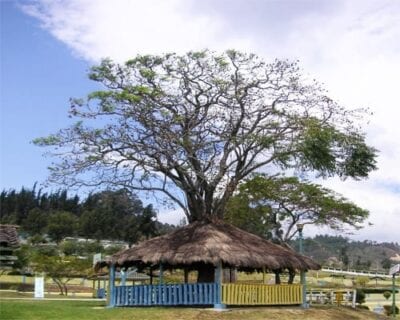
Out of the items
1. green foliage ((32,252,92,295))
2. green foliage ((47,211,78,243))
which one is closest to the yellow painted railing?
green foliage ((32,252,92,295))

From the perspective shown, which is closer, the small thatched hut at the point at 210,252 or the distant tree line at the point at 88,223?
the small thatched hut at the point at 210,252

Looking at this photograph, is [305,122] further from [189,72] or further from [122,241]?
[122,241]

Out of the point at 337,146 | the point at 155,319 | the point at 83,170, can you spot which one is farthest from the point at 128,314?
the point at 337,146

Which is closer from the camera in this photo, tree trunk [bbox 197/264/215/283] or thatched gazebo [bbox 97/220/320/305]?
thatched gazebo [bbox 97/220/320/305]

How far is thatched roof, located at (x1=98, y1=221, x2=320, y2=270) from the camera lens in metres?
23.1

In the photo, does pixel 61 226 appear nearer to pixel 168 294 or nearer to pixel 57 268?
pixel 57 268

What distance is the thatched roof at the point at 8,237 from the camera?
32.5 ft

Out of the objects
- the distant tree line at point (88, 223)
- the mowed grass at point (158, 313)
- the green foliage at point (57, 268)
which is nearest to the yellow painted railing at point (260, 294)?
the mowed grass at point (158, 313)

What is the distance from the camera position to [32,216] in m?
97.1

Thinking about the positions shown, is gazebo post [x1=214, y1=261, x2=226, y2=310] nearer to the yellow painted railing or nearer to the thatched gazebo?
the thatched gazebo

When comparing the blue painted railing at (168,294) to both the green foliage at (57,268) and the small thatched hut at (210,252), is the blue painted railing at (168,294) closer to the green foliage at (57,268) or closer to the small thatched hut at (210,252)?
the small thatched hut at (210,252)

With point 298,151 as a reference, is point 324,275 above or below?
below

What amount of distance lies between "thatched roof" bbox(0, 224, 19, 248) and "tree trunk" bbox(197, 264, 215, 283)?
47.7 ft

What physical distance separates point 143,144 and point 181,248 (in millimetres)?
4596
